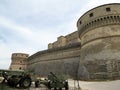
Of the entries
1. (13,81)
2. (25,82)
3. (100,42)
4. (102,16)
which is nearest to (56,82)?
(25,82)

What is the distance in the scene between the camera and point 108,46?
654 inches

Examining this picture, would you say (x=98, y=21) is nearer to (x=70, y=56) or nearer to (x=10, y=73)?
(x=70, y=56)

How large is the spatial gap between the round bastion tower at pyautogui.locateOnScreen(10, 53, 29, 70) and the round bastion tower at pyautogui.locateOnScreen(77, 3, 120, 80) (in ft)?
85.0

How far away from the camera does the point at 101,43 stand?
1719cm

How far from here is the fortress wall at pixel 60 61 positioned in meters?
23.3

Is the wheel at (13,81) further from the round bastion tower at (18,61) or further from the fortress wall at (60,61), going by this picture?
the round bastion tower at (18,61)

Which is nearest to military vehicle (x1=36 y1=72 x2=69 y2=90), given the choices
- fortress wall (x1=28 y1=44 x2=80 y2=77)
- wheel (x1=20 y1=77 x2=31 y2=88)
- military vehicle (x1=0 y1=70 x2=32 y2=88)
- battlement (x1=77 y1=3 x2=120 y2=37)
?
wheel (x1=20 y1=77 x2=31 y2=88)

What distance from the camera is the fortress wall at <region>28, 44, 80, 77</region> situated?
23312mm

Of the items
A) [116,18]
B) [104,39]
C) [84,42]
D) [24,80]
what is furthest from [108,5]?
[24,80]

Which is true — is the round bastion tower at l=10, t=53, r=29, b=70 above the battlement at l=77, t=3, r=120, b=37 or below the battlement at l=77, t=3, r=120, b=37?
below

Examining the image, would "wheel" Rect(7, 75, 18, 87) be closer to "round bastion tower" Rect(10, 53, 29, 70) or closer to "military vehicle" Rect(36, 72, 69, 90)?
"military vehicle" Rect(36, 72, 69, 90)

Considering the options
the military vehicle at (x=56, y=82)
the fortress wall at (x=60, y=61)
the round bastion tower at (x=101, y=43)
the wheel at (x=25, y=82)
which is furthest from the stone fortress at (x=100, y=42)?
the military vehicle at (x=56, y=82)

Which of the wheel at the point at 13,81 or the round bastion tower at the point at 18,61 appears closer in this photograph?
the wheel at the point at 13,81

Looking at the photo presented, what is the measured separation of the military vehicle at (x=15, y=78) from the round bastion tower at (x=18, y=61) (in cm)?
3209
